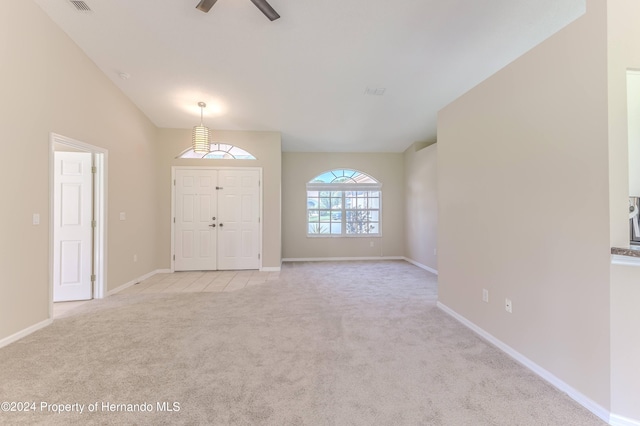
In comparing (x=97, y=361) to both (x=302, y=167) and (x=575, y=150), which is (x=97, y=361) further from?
(x=302, y=167)

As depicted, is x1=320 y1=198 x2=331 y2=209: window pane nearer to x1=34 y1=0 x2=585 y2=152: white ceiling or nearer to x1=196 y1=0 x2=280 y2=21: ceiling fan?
x1=34 y1=0 x2=585 y2=152: white ceiling

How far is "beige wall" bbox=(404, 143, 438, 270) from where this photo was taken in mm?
5660

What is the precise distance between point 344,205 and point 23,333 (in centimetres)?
587

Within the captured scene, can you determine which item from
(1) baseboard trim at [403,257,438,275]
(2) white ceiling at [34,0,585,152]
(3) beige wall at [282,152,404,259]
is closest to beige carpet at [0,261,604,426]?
(1) baseboard trim at [403,257,438,275]

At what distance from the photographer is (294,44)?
3.32 m

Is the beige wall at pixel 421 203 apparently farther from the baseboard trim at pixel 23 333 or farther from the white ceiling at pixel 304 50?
the baseboard trim at pixel 23 333

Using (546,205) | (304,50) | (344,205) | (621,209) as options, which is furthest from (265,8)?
(344,205)

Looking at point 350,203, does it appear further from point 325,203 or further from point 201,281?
point 201,281

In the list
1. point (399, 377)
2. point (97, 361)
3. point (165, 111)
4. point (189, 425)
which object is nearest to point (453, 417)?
point (399, 377)

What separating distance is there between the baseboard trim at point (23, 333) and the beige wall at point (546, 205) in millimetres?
4355

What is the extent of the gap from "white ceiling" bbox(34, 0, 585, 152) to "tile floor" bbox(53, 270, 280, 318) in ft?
9.79

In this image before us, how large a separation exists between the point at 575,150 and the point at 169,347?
342 centimetres

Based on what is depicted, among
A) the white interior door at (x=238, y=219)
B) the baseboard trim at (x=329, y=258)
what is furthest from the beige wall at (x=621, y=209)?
the baseboard trim at (x=329, y=258)

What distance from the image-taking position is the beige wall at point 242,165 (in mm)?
5547
